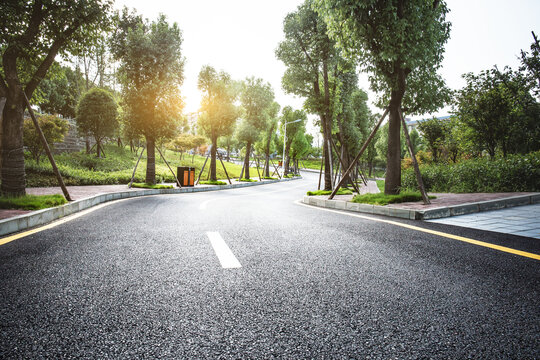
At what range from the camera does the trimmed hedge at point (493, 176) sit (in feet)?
30.8

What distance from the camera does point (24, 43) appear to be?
6.71 m

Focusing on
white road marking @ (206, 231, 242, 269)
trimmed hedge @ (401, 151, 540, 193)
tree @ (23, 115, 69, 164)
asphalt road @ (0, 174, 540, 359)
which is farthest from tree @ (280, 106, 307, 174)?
asphalt road @ (0, 174, 540, 359)

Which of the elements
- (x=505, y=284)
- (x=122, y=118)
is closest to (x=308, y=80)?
(x=122, y=118)

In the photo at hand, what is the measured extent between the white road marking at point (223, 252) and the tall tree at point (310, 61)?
10.4m

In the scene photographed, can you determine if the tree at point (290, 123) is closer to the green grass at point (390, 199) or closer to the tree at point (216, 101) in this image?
the tree at point (216, 101)

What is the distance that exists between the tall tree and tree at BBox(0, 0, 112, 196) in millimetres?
8879

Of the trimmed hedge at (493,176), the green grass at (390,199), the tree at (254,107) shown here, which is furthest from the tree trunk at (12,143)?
the tree at (254,107)

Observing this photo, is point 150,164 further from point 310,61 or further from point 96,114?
point 96,114

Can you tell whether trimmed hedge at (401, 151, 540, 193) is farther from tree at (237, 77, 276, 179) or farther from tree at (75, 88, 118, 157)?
tree at (75, 88, 118, 157)

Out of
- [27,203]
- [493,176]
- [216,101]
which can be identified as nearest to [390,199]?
[493,176]

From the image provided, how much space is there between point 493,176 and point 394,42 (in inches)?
246

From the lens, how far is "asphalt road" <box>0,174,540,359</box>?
158 centimetres

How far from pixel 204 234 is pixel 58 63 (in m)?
7.41

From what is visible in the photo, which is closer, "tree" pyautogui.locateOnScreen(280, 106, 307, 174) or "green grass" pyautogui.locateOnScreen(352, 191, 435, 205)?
"green grass" pyautogui.locateOnScreen(352, 191, 435, 205)
